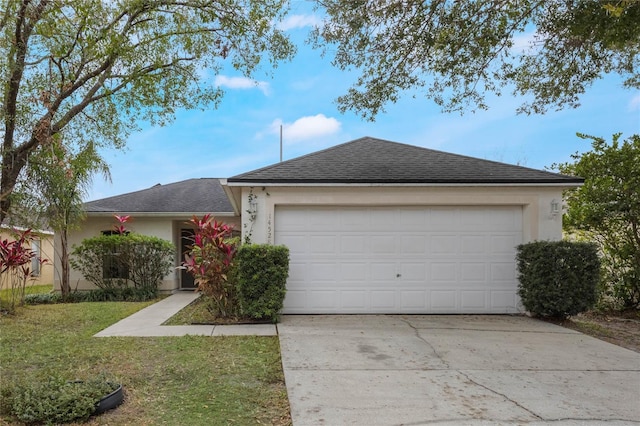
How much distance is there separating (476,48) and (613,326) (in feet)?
20.2

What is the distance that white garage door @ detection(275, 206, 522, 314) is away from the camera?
8.52m

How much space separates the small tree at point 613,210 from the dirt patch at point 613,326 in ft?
1.95

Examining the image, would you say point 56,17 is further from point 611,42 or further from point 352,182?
point 611,42

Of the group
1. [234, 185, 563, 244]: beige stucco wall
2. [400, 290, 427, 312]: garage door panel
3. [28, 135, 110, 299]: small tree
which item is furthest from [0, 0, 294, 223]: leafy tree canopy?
[400, 290, 427, 312]: garage door panel

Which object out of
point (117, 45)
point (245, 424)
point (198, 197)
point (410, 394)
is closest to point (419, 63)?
point (117, 45)

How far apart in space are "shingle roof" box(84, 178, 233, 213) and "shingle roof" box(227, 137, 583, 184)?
5.54 m

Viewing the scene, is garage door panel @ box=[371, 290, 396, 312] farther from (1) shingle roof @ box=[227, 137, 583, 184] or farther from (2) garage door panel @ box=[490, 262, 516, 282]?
(1) shingle roof @ box=[227, 137, 583, 184]

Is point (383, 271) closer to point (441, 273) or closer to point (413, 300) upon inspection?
point (413, 300)

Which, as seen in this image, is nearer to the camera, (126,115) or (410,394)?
(410,394)

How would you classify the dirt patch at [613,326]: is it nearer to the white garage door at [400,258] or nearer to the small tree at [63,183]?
the white garage door at [400,258]

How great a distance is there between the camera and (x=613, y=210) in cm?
943

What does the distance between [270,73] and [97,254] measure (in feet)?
24.4

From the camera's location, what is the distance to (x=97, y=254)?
12.7m

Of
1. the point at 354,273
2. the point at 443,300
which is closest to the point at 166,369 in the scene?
the point at 354,273
